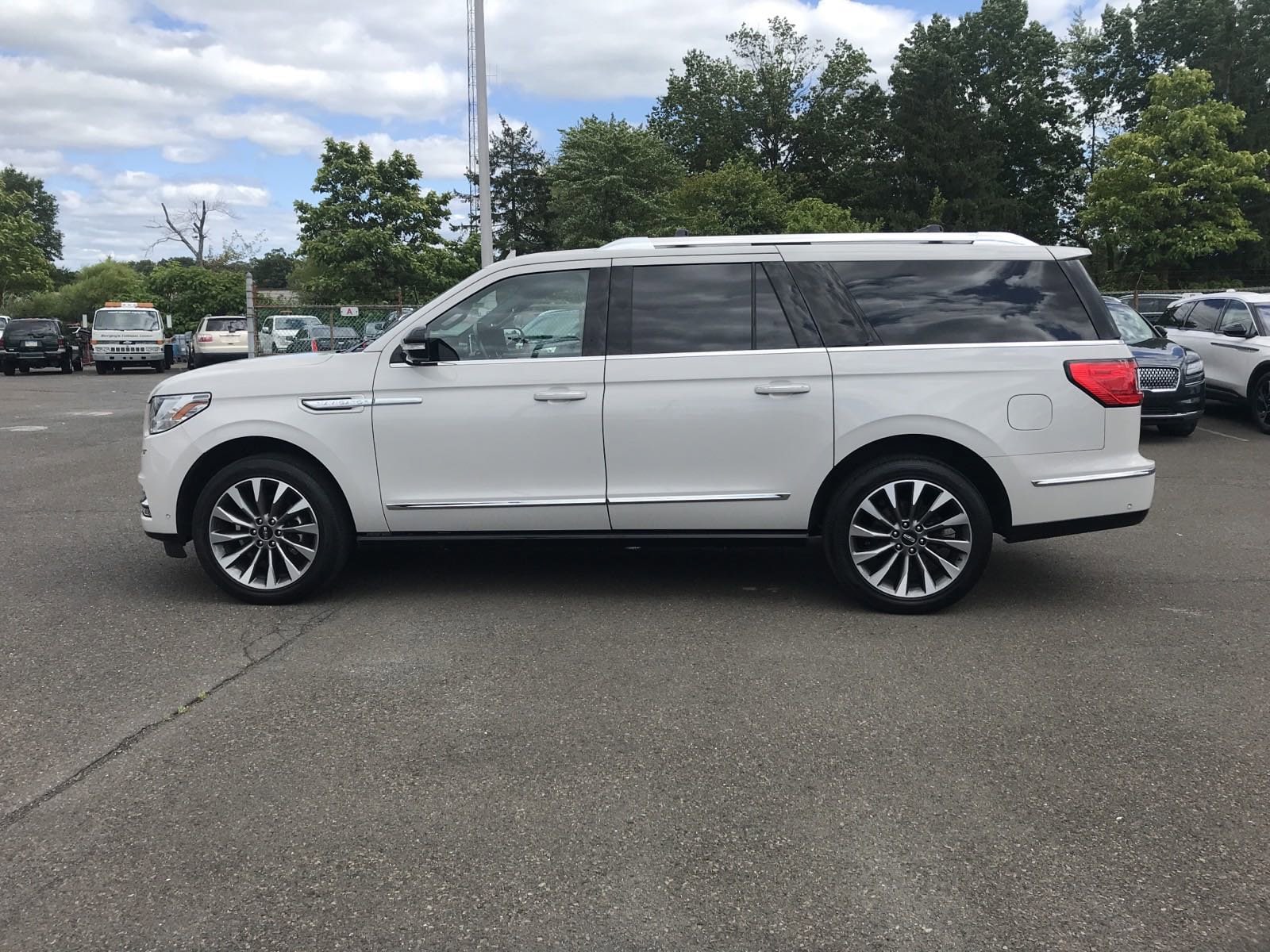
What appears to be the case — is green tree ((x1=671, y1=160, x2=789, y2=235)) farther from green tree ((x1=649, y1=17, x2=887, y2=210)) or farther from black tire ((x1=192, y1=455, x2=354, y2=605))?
black tire ((x1=192, y1=455, x2=354, y2=605))

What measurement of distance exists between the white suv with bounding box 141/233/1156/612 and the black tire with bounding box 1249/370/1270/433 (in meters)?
9.66

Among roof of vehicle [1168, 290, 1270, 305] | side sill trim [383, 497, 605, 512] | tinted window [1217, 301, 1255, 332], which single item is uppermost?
roof of vehicle [1168, 290, 1270, 305]

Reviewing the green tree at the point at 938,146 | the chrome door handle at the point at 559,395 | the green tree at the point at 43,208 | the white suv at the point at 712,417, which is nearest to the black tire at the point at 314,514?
the white suv at the point at 712,417

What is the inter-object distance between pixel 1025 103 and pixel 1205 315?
4799cm

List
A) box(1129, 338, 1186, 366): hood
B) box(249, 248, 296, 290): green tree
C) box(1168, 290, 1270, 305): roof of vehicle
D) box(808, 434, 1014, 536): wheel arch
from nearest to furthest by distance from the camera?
box(808, 434, 1014, 536): wheel arch → box(1129, 338, 1186, 366): hood → box(1168, 290, 1270, 305): roof of vehicle → box(249, 248, 296, 290): green tree

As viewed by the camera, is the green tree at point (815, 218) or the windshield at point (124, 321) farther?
the green tree at point (815, 218)

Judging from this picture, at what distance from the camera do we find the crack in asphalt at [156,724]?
352cm

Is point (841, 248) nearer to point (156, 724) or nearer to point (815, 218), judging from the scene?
point (156, 724)

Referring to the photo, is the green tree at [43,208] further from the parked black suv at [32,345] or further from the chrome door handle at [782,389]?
the chrome door handle at [782,389]

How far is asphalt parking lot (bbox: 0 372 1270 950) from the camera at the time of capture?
290 centimetres

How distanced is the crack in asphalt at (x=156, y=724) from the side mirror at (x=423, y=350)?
144 cm

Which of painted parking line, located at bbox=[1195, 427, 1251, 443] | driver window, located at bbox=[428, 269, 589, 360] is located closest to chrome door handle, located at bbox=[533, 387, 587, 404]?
driver window, located at bbox=[428, 269, 589, 360]

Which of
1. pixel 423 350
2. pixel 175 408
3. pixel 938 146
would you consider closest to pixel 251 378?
pixel 175 408

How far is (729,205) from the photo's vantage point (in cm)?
4481
